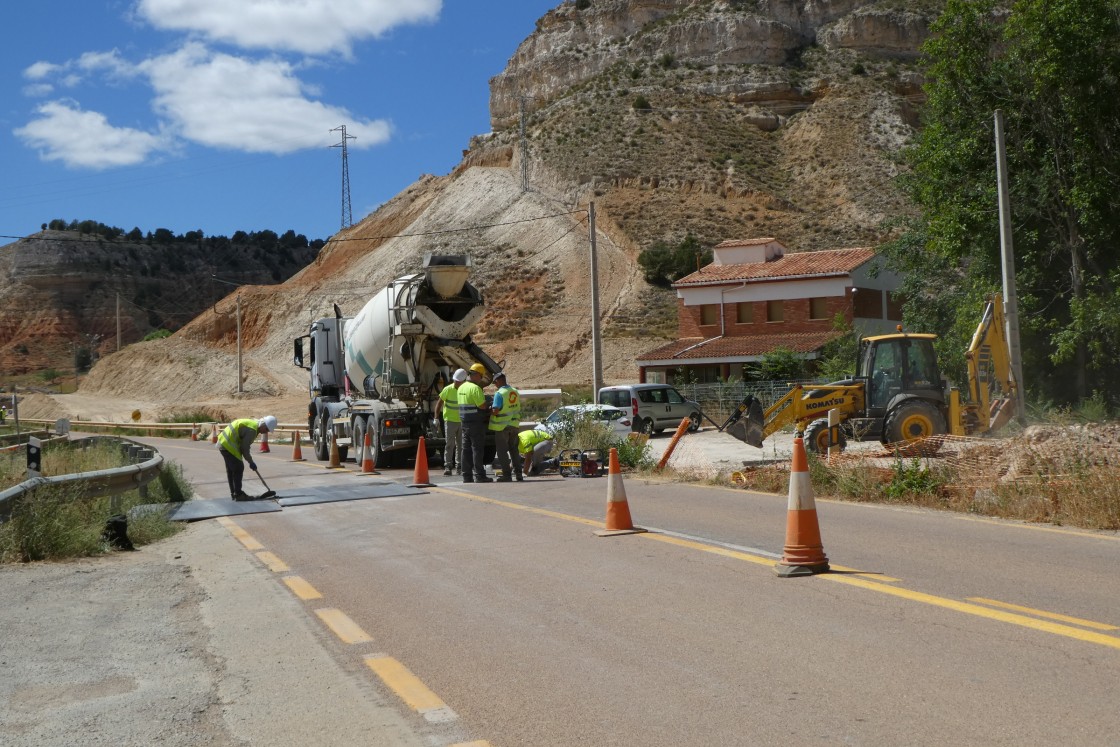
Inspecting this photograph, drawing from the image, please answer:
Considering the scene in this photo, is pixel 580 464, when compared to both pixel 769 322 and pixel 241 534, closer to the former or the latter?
pixel 241 534

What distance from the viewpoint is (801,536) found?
8398 mm

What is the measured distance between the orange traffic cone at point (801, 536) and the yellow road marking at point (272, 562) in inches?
181

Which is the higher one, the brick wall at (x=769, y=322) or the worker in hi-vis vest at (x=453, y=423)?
the brick wall at (x=769, y=322)

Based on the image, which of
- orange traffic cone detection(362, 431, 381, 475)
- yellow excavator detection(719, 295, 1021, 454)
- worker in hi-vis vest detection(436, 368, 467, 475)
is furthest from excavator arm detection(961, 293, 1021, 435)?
orange traffic cone detection(362, 431, 381, 475)

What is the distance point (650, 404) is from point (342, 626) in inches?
1097

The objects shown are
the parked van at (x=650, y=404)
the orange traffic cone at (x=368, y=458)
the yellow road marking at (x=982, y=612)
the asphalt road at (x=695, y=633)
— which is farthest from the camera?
the parked van at (x=650, y=404)

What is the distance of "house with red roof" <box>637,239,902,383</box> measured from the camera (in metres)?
51.0

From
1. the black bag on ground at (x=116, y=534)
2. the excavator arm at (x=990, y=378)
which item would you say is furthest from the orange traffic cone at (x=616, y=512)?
the excavator arm at (x=990, y=378)

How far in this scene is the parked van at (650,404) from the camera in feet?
113

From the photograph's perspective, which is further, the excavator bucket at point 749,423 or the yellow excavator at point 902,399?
the excavator bucket at point 749,423

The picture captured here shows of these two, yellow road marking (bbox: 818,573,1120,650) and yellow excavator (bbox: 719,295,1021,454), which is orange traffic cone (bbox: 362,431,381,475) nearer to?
yellow excavator (bbox: 719,295,1021,454)

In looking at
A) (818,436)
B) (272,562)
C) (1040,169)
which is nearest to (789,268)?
(1040,169)

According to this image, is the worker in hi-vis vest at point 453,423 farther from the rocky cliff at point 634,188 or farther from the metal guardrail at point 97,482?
the rocky cliff at point 634,188

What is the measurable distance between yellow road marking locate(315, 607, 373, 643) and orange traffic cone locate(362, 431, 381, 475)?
1422 centimetres
